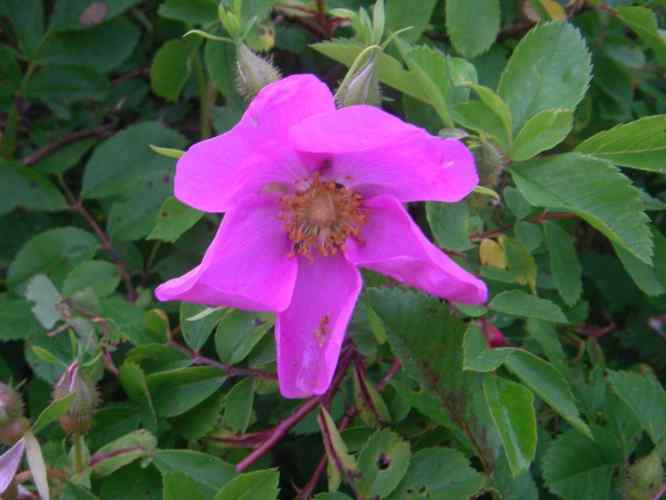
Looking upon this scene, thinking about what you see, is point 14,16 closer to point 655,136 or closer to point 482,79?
point 482,79

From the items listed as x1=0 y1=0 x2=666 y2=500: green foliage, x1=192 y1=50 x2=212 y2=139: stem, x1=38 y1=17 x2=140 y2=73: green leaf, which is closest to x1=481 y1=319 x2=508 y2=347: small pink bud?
x1=0 y1=0 x2=666 y2=500: green foliage

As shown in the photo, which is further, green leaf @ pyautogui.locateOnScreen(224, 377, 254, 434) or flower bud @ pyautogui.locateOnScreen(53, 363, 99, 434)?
green leaf @ pyautogui.locateOnScreen(224, 377, 254, 434)

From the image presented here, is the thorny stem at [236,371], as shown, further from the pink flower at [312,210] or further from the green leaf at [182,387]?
the pink flower at [312,210]

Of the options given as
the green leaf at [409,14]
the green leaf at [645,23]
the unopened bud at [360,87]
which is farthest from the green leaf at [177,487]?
the green leaf at [645,23]

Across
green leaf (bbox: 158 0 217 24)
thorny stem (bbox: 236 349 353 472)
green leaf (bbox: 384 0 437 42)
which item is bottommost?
thorny stem (bbox: 236 349 353 472)

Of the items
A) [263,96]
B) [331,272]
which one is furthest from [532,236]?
[263,96]

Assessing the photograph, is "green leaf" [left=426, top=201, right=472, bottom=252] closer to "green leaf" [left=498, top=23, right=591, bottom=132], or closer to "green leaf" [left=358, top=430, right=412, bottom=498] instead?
"green leaf" [left=498, top=23, right=591, bottom=132]

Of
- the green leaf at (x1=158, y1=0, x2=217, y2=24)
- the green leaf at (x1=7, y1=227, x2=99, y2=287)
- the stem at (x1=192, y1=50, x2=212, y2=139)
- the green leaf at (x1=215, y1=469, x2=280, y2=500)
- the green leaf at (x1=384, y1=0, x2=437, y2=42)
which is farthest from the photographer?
the stem at (x1=192, y1=50, x2=212, y2=139)
